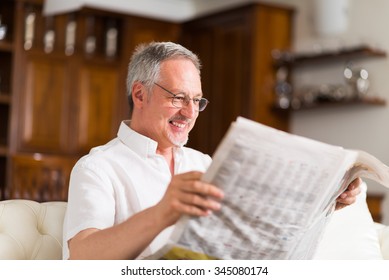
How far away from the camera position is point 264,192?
1295 mm

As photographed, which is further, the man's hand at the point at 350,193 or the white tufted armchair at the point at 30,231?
the white tufted armchair at the point at 30,231

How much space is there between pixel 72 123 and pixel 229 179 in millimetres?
5276

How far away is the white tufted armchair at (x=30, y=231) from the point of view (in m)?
1.85

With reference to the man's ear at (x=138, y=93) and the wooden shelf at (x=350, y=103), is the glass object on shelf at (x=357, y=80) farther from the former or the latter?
the man's ear at (x=138, y=93)

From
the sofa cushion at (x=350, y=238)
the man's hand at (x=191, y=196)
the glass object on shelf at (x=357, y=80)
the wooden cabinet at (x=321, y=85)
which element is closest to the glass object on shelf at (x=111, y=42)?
the wooden cabinet at (x=321, y=85)

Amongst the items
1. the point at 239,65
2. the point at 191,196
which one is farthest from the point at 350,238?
the point at 239,65

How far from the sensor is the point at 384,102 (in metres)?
5.20

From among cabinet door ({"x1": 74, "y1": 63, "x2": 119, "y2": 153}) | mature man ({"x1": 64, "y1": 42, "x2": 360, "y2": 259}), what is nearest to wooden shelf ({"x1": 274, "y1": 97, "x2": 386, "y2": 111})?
cabinet door ({"x1": 74, "y1": 63, "x2": 119, "y2": 153})

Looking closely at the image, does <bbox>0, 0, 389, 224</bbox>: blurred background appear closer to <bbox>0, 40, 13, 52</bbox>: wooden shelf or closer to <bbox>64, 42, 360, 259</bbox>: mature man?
<bbox>0, 40, 13, 52</bbox>: wooden shelf

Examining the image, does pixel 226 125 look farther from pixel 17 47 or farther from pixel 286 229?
pixel 286 229

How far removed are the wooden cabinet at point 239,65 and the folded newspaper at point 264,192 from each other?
14.4 ft

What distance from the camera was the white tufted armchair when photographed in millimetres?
1852

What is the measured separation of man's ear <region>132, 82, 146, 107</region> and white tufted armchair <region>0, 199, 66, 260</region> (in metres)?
0.41
